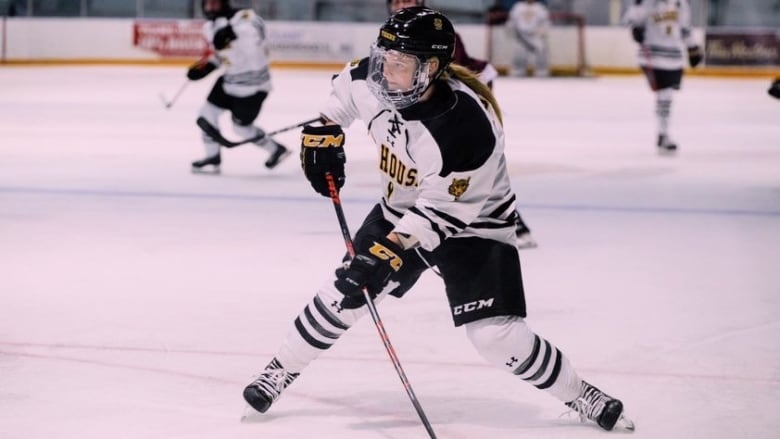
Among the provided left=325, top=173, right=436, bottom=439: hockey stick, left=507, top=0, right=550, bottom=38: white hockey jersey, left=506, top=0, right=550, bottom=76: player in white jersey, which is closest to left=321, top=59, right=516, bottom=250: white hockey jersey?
left=325, top=173, right=436, bottom=439: hockey stick

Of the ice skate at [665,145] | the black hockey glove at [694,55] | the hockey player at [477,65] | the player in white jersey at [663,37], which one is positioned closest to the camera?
the hockey player at [477,65]

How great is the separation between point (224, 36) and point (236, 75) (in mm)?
238

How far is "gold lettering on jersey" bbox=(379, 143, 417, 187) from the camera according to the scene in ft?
10.00

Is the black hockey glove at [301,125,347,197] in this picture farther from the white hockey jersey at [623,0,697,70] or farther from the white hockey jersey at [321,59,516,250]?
the white hockey jersey at [623,0,697,70]

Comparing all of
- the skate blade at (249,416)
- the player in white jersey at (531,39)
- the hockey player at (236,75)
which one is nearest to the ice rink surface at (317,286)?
the skate blade at (249,416)

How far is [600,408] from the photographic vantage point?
3.14 m

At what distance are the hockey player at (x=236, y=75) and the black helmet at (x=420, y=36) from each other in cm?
515

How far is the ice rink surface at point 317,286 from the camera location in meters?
3.29

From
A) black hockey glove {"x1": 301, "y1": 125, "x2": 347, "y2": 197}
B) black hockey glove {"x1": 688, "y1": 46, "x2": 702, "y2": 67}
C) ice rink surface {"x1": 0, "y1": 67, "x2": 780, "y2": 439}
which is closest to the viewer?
black hockey glove {"x1": 301, "y1": 125, "x2": 347, "y2": 197}

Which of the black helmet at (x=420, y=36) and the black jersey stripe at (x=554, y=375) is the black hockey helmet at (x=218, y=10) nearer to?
the black helmet at (x=420, y=36)

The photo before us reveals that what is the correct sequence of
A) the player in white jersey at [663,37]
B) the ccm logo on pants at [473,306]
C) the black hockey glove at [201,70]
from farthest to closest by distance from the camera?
the player in white jersey at [663,37]
the black hockey glove at [201,70]
the ccm logo on pants at [473,306]

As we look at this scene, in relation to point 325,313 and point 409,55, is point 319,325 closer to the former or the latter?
point 325,313

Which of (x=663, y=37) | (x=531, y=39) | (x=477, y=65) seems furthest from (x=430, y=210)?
(x=531, y=39)

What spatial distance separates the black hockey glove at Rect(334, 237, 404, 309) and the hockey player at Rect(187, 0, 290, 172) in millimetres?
5245
